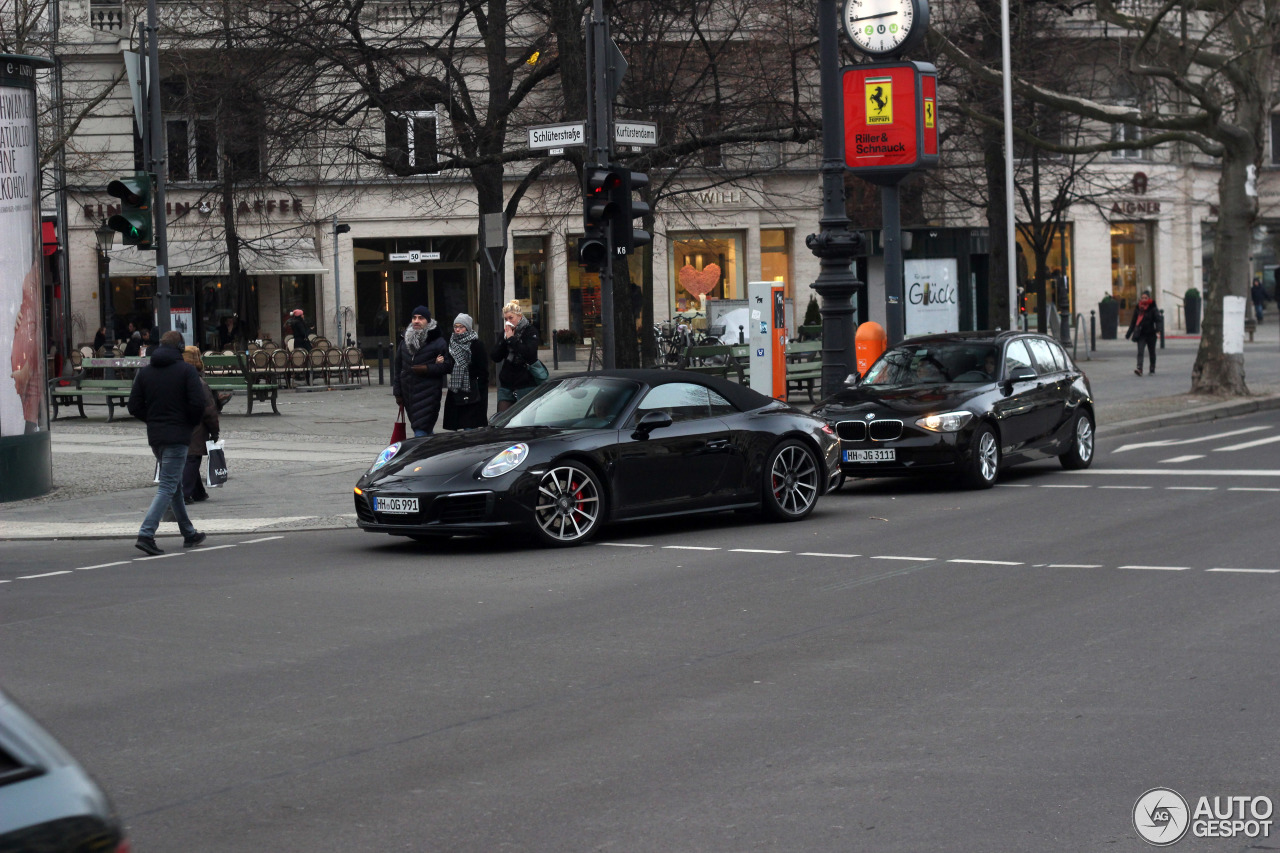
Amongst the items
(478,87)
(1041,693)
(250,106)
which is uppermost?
(478,87)

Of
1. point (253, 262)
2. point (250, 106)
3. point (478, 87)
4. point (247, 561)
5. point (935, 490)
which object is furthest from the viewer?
point (253, 262)

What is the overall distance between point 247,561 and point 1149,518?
703 cm

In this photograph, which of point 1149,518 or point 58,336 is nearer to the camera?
point 1149,518

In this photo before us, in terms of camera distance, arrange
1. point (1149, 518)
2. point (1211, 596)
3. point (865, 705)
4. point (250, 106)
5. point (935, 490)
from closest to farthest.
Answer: point (865, 705), point (1211, 596), point (1149, 518), point (935, 490), point (250, 106)

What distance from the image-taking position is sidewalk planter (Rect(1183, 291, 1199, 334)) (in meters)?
48.5

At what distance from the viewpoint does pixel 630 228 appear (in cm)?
1655

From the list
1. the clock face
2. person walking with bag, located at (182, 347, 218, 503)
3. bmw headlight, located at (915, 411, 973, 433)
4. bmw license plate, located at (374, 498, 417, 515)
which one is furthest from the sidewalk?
the clock face

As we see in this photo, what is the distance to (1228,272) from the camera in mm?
26359

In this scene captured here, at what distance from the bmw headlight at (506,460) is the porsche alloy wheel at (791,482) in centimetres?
230

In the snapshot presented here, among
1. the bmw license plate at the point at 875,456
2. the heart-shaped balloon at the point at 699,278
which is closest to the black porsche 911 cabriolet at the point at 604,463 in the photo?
the bmw license plate at the point at 875,456

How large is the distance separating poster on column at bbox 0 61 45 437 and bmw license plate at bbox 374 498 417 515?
637 centimetres

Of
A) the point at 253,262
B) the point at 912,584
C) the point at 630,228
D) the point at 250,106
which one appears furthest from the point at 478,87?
the point at 912,584

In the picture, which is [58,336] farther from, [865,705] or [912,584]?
[865,705]

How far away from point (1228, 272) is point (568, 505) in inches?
697
